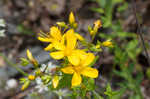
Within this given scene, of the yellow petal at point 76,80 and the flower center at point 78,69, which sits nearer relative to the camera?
the yellow petal at point 76,80

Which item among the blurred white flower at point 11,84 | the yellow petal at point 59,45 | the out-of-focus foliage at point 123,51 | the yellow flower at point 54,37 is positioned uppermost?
the yellow flower at point 54,37

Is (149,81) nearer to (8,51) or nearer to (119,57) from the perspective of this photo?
(119,57)

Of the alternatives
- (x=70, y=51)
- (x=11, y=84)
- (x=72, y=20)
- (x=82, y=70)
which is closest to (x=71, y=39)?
(x=70, y=51)

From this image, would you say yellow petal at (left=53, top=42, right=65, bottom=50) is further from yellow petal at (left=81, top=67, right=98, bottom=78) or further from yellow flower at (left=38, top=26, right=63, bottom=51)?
yellow petal at (left=81, top=67, right=98, bottom=78)

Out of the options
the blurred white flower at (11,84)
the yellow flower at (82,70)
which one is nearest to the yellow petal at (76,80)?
the yellow flower at (82,70)

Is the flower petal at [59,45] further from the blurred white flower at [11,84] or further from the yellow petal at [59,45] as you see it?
the blurred white flower at [11,84]

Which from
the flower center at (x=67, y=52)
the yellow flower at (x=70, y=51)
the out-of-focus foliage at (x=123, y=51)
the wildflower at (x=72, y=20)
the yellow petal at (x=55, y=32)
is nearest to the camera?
the yellow flower at (x=70, y=51)

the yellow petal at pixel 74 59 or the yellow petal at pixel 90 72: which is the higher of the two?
the yellow petal at pixel 74 59

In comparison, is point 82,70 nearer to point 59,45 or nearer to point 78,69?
point 78,69
